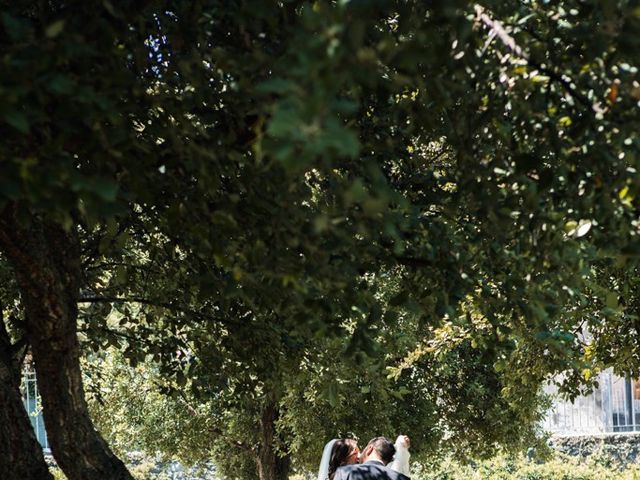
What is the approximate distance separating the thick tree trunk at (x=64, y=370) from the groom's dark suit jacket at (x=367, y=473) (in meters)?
1.98

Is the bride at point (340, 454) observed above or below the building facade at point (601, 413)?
below

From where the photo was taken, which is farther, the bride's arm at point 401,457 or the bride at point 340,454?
the bride's arm at point 401,457

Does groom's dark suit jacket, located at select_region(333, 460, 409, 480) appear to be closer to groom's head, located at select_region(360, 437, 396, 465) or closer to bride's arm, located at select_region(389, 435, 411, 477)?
groom's head, located at select_region(360, 437, 396, 465)

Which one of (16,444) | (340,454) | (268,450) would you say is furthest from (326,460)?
(268,450)

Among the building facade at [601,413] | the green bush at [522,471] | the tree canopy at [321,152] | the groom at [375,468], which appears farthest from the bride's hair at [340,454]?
the building facade at [601,413]

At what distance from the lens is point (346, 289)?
14.9 feet

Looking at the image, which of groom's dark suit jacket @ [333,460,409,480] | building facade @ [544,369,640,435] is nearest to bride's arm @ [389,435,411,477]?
groom's dark suit jacket @ [333,460,409,480]

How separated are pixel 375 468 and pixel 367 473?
0.24 feet

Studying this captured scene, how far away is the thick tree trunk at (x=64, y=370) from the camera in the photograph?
241 inches

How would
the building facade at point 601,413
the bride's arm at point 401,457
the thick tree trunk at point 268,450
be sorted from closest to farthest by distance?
the bride's arm at point 401,457, the thick tree trunk at point 268,450, the building facade at point 601,413

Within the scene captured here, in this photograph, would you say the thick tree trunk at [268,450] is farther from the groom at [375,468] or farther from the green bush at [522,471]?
the groom at [375,468]

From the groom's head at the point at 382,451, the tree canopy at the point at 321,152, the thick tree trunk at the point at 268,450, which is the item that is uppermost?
the thick tree trunk at the point at 268,450

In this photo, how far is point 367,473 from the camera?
25.5 ft

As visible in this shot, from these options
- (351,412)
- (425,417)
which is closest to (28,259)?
(351,412)
